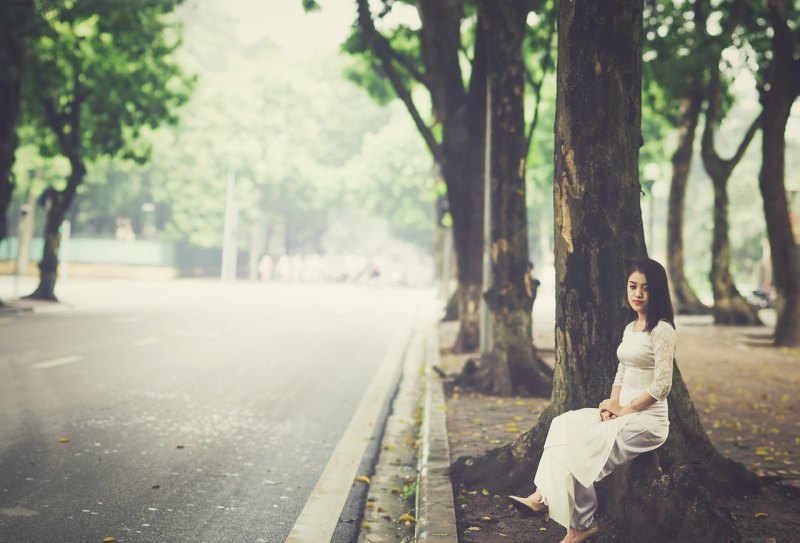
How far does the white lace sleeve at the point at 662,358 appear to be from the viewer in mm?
4227

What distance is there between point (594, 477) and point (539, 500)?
57 cm

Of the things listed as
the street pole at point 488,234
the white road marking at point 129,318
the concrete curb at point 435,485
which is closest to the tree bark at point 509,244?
the street pole at point 488,234

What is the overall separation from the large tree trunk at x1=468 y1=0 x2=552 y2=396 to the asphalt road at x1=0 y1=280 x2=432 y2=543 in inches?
74.3

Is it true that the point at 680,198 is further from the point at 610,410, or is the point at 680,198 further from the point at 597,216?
the point at 610,410

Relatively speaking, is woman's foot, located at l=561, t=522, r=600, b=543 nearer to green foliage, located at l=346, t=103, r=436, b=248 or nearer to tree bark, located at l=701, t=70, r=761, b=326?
tree bark, located at l=701, t=70, r=761, b=326

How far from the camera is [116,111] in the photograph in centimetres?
2486

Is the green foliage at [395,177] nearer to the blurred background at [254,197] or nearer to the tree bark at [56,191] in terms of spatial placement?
the blurred background at [254,197]

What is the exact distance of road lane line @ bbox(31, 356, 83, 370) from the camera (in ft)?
36.0

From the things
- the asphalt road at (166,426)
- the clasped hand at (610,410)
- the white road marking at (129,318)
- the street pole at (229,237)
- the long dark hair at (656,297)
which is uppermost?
the street pole at (229,237)

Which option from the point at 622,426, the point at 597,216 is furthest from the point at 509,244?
the point at 622,426

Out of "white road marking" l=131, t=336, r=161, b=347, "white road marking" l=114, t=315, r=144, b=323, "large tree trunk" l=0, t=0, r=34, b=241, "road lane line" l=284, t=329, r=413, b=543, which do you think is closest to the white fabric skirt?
"road lane line" l=284, t=329, r=413, b=543

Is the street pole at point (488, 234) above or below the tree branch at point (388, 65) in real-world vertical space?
below

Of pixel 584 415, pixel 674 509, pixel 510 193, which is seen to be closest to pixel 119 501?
pixel 584 415

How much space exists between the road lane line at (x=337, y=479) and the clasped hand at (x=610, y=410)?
5.42 ft
